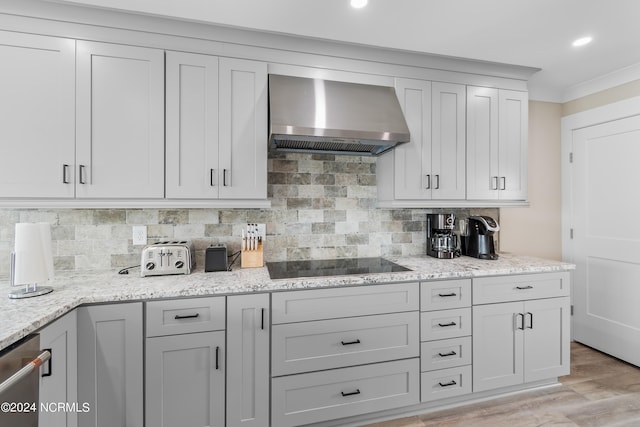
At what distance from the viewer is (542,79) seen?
2.83 m

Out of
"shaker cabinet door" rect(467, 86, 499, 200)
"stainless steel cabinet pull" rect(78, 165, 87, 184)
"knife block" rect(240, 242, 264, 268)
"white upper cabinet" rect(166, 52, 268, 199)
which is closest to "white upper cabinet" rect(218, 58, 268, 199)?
"white upper cabinet" rect(166, 52, 268, 199)

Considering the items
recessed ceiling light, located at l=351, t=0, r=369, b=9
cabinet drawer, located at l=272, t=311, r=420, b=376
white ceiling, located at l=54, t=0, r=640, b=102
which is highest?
white ceiling, located at l=54, t=0, r=640, b=102

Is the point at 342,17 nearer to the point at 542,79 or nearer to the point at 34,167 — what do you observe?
the point at 34,167

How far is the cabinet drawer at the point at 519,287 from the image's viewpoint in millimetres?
2117

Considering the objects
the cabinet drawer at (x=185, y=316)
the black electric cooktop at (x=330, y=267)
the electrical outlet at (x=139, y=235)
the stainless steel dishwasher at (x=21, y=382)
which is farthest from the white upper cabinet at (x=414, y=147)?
the stainless steel dishwasher at (x=21, y=382)

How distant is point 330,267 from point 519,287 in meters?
1.36

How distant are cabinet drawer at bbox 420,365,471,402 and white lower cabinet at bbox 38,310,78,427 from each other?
1950mm

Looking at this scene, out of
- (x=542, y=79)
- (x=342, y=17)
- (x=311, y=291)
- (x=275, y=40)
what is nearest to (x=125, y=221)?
(x=311, y=291)

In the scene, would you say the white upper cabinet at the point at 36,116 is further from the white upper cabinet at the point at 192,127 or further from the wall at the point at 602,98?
the wall at the point at 602,98

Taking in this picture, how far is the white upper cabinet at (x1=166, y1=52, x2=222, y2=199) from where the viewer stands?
74.7 inches

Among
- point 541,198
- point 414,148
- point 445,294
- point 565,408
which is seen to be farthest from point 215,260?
point 541,198

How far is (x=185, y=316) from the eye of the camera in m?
1.64

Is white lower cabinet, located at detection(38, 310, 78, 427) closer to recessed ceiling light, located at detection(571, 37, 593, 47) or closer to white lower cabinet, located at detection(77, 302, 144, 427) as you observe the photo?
white lower cabinet, located at detection(77, 302, 144, 427)

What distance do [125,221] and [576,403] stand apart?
11.3 ft
